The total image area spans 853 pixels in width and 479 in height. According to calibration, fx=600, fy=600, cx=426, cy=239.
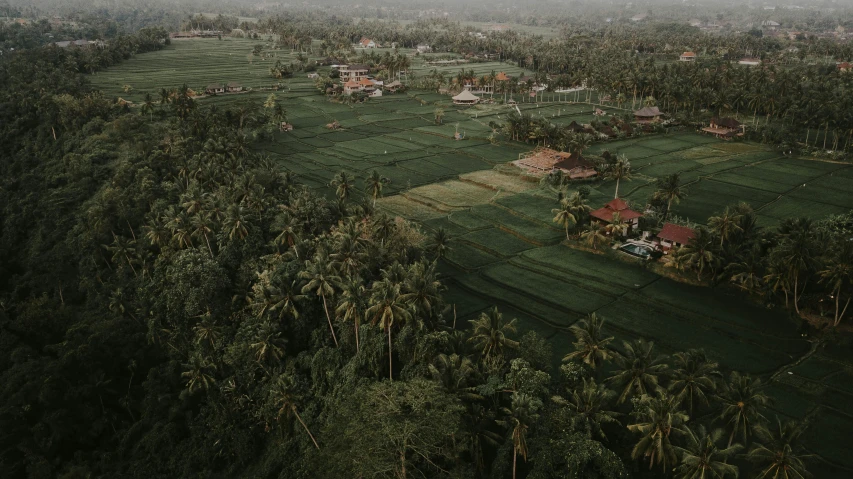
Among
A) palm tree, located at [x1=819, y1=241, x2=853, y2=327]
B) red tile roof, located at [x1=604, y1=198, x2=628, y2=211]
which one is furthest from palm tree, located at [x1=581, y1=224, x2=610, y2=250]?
palm tree, located at [x1=819, y1=241, x2=853, y2=327]

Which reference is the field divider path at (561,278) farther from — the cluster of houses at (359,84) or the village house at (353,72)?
the village house at (353,72)

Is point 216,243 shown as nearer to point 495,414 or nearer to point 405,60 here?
point 495,414

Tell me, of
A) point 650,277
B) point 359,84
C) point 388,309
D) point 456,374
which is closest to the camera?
point 456,374

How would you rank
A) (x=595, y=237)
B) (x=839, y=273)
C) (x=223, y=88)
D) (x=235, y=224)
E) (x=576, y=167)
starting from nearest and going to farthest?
1. (x=839, y=273)
2. (x=235, y=224)
3. (x=595, y=237)
4. (x=576, y=167)
5. (x=223, y=88)

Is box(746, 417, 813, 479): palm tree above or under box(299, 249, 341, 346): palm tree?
under

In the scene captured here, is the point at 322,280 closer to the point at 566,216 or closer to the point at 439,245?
the point at 439,245

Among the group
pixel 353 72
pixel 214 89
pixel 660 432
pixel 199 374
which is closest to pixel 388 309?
pixel 660 432

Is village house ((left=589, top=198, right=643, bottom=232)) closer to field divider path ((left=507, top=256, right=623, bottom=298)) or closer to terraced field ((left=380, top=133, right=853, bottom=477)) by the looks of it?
terraced field ((left=380, top=133, right=853, bottom=477))
